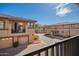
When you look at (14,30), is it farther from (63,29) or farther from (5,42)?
(63,29)

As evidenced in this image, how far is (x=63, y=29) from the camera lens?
2.55m

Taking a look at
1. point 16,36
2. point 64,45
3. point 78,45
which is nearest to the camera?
point 64,45

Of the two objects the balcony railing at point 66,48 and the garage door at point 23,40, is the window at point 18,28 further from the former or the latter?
the balcony railing at point 66,48

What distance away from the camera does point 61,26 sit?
2.55 m

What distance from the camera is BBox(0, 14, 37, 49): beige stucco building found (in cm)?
A: 233

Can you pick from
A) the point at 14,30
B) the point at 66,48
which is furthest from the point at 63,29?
the point at 14,30

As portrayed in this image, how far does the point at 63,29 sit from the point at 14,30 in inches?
35.1

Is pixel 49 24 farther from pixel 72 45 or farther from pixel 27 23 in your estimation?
pixel 72 45

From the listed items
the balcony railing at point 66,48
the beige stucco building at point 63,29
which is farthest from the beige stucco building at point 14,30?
the balcony railing at point 66,48

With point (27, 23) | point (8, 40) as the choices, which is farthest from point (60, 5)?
point (8, 40)

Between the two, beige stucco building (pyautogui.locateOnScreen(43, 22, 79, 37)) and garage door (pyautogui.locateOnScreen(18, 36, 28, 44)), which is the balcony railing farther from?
garage door (pyautogui.locateOnScreen(18, 36, 28, 44))

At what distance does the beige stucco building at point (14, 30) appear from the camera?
2.33 m

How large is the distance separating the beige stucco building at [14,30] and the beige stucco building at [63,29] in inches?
12.2

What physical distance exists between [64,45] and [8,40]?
0.95 m
